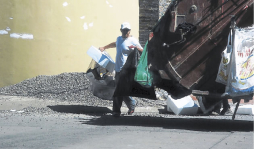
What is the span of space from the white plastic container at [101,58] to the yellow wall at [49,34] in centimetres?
402

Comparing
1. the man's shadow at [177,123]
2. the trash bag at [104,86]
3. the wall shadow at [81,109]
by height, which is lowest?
the wall shadow at [81,109]

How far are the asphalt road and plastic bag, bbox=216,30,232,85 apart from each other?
2.63 feet

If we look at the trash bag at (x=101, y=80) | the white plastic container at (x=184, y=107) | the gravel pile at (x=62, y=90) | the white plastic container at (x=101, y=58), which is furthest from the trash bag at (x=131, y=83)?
the gravel pile at (x=62, y=90)

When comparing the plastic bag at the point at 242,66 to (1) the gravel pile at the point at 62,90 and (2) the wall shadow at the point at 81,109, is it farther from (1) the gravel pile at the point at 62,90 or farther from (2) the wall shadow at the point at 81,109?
(1) the gravel pile at the point at 62,90

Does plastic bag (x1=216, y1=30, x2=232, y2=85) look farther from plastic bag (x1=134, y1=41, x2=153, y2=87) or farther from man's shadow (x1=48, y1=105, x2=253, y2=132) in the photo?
plastic bag (x1=134, y1=41, x2=153, y2=87)

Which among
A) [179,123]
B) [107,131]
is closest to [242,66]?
[179,123]

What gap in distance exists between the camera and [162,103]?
39.5 feet

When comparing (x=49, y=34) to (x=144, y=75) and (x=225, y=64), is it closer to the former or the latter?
(x=144, y=75)

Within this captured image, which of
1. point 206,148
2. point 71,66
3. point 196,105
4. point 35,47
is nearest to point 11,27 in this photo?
point 35,47

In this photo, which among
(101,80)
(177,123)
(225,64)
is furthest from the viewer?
(101,80)

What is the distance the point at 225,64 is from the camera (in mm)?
7371

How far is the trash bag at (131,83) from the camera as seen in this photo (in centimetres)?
872

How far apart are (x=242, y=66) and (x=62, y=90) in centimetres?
582

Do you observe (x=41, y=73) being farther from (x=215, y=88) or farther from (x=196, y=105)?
(x=215, y=88)
